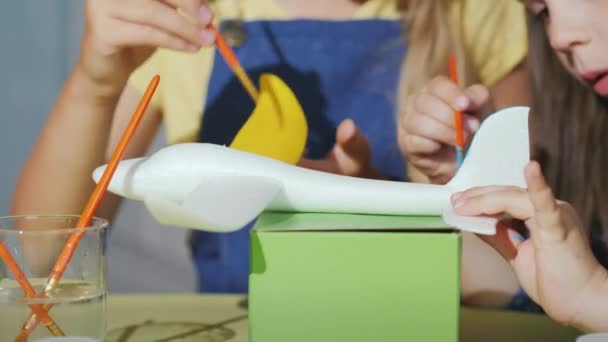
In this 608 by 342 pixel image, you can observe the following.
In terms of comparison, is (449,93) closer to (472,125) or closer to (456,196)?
(472,125)

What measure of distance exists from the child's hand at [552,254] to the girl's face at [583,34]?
263mm

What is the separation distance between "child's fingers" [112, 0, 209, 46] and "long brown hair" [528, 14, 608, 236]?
0.36 meters

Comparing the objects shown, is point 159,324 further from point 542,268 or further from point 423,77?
point 423,77

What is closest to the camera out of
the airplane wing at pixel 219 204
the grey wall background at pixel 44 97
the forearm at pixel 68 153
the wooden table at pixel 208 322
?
the airplane wing at pixel 219 204

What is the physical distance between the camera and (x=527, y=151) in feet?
1.69

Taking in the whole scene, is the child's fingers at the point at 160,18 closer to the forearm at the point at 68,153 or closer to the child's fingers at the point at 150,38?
the child's fingers at the point at 150,38

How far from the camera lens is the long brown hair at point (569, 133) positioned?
0.87 meters

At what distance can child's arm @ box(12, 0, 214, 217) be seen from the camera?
67 centimetres

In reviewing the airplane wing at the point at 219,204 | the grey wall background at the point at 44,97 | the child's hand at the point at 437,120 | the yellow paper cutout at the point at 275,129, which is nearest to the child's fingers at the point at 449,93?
the child's hand at the point at 437,120

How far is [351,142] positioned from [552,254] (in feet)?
0.87

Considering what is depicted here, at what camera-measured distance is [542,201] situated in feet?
1.51

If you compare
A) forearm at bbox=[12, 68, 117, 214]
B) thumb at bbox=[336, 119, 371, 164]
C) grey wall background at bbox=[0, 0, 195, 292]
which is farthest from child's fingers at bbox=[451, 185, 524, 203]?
grey wall background at bbox=[0, 0, 195, 292]

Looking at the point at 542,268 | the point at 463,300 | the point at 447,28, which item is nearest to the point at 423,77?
the point at 447,28

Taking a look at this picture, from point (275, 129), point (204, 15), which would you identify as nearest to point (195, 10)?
point (204, 15)
